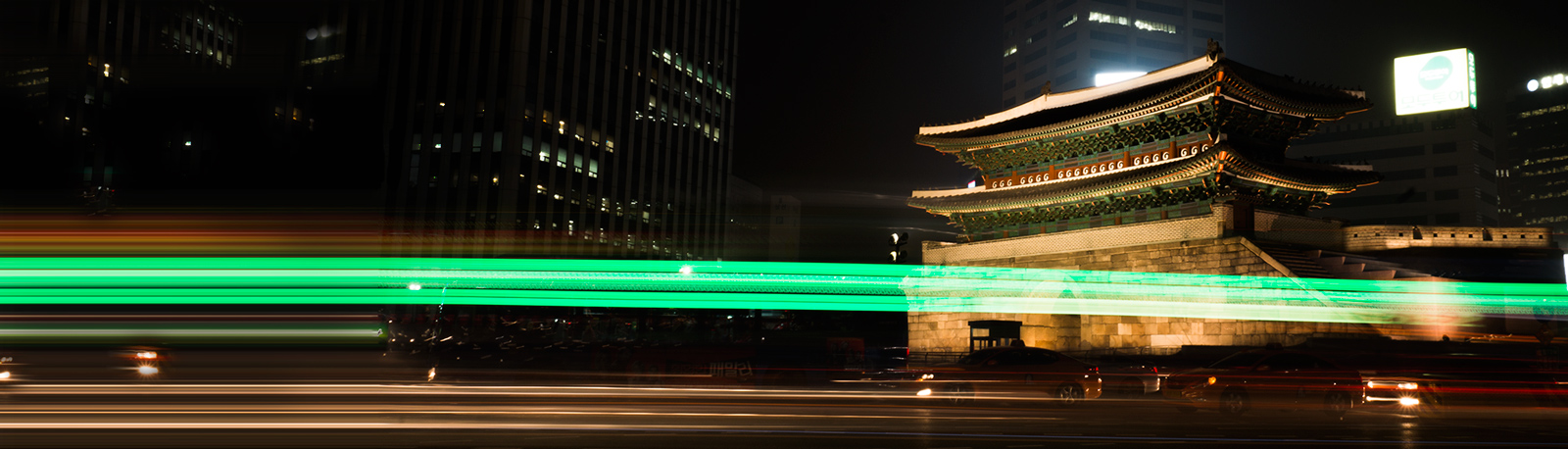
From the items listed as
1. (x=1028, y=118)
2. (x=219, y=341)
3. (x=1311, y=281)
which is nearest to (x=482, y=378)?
(x=219, y=341)

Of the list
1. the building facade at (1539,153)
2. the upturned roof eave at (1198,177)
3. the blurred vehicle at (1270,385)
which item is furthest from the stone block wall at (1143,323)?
the building facade at (1539,153)

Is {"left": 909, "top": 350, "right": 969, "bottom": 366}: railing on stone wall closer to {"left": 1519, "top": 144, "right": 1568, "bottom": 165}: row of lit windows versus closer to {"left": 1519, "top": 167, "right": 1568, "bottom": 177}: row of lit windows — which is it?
{"left": 1519, "top": 144, "right": 1568, "bottom": 165}: row of lit windows

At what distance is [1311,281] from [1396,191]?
2126 inches

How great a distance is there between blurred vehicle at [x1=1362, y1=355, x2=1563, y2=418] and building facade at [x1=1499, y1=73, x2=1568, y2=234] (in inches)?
4791

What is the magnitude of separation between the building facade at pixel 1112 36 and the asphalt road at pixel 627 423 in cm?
8850

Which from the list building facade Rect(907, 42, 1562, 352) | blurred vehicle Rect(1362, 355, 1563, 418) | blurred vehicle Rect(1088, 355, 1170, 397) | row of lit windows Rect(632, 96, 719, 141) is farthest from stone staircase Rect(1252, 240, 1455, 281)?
row of lit windows Rect(632, 96, 719, 141)

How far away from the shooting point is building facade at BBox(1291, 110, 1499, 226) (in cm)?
6750

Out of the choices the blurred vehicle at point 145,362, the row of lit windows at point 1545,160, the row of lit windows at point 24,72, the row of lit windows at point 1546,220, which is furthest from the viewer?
the row of lit windows at point 1546,220

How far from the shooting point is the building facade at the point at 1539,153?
4503 inches

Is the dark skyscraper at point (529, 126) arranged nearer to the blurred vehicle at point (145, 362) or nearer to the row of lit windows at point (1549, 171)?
the blurred vehicle at point (145, 362)

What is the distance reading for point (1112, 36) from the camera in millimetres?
98625

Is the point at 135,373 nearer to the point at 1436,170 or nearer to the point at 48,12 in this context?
the point at 48,12

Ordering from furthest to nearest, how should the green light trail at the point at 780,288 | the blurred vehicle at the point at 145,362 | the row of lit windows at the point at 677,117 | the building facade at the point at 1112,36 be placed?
the building facade at the point at 1112,36 → the row of lit windows at the point at 677,117 → the blurred vehicle at the point at 145,362 → the green light trail at the point at 780,288

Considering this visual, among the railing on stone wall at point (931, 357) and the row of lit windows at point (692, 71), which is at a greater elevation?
the row of lit windows at point (692, 71)
